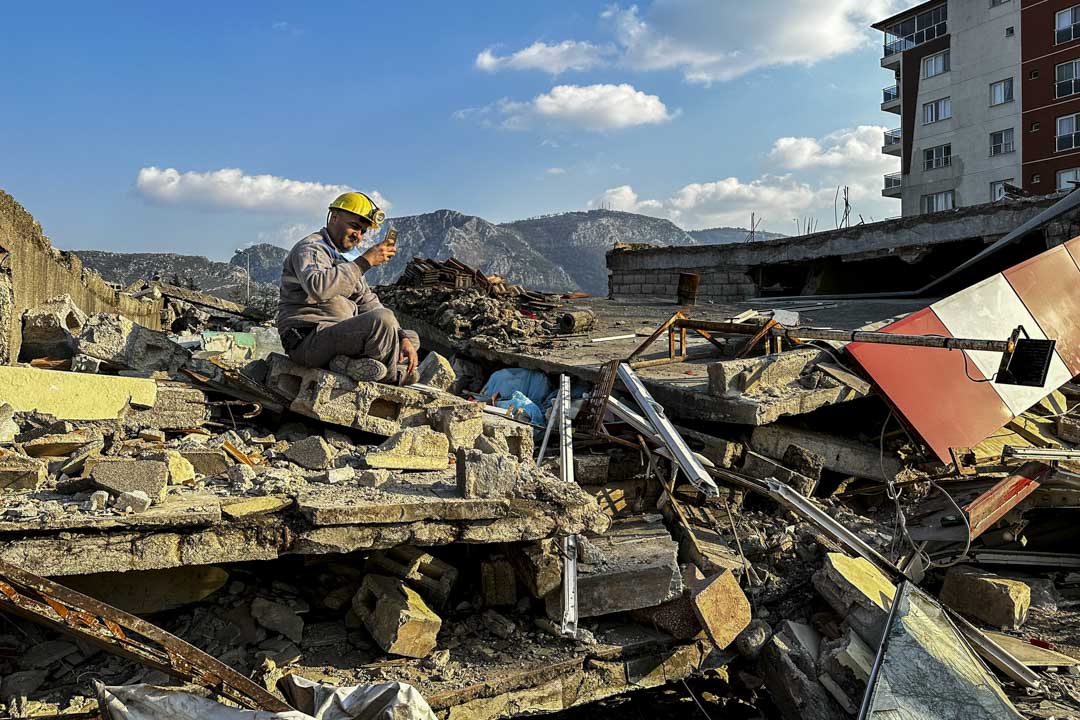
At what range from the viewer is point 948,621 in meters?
3.98

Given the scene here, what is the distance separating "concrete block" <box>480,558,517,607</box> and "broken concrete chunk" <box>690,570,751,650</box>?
957 mm

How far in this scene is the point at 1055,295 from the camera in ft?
23.8

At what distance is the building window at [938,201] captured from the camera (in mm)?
31266

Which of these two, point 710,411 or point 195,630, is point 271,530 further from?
point 710,411

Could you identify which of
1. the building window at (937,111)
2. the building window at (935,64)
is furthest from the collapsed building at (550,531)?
the building window at (935,64)

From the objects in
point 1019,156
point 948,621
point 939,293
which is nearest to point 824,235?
point 939,293

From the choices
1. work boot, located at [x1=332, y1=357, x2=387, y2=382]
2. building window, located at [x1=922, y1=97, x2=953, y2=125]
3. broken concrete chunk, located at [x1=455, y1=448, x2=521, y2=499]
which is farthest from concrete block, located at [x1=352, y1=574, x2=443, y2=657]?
building window, located at [x1=922, y1=97, x2=953, y2=125]

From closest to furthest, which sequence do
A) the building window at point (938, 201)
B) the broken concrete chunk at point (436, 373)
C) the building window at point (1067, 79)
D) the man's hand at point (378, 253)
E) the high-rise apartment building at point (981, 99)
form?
the man's hand at point (378, 253) → the broken concrete chunk at point (436, 373) → the building window at point (1067, 79) → the high-rise apartment building at point (981, 99) → the building window at point (938, 201)

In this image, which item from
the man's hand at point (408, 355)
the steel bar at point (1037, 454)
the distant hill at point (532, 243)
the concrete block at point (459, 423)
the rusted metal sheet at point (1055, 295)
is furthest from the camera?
the distant hill at point (532, 243)

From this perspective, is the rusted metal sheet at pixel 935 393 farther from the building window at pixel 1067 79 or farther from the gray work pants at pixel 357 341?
the building window at pixel 1067 79

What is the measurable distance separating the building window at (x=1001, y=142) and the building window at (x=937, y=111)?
2.54 metres

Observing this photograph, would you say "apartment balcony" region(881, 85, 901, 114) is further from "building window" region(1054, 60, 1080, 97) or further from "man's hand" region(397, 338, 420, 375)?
"man's hand" region(397, 338, 420, 375)

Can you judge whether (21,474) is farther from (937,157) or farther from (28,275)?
(937,157)

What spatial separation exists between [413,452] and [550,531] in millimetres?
1117
